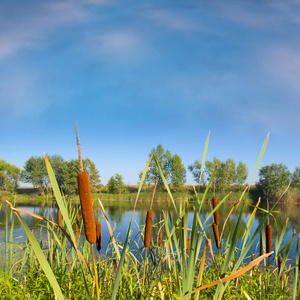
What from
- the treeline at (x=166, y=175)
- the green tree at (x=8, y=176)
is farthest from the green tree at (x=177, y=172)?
the green tree at (x=8, y=176)

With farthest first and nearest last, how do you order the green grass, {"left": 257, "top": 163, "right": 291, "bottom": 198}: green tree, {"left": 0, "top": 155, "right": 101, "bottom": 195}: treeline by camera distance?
{"left": 0, "top": 155, "right": 101, "bottom": 195}: treeline
{"left": 257, "top": 163, "right": 291, "bottom": 198}: green tree
the green grass

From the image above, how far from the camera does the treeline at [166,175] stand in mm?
38406

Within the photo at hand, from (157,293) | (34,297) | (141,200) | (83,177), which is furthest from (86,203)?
(141,200)

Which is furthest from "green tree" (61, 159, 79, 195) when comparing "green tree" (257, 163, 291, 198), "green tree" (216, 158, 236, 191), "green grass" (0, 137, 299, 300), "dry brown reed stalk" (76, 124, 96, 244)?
"dry brown reed stalk" (76, 124, 96, 244)

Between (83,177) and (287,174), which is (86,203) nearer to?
(83,177)

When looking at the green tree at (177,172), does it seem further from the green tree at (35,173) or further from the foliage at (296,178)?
the green tree at (35,173)

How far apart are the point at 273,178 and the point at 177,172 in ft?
51.2

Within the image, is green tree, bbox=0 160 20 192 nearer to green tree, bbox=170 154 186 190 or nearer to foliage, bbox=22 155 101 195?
foliage, bbox=22 155 101 195

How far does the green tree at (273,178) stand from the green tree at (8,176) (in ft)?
167

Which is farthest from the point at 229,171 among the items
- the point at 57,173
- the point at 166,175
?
the point at 57,173

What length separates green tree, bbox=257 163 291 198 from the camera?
123 feet

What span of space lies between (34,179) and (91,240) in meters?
59.1

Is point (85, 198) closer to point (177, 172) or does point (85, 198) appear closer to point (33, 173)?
point (177, 172)

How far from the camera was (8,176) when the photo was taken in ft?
197
